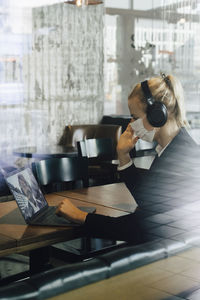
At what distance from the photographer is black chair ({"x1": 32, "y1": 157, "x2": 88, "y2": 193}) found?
2.51 meters

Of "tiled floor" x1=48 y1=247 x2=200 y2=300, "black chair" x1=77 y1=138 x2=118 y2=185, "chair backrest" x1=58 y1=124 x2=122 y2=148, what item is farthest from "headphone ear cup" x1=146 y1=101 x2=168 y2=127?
"chair backrest" x1=58 y1=124 x2=122 y2=148

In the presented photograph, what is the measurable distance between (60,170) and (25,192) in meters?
0.89

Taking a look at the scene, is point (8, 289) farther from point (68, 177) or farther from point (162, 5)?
point (162, 5)

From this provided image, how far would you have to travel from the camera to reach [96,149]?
3994 mm

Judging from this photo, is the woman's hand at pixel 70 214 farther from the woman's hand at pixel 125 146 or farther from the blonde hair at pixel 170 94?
the blonde hair at pixel 170 94

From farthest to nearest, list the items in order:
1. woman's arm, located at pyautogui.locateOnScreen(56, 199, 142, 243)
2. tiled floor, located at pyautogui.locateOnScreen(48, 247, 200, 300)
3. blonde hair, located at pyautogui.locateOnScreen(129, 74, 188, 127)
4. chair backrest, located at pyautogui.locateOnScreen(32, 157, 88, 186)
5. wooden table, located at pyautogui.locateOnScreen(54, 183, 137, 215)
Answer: chair backrest, located at pyautogui.locateOnScreen(32, 157, 88, 186), wooden table, located at pyautogui.locateOnScreen(54, 183, 137, 215), blonde hair, located at pyautogui.locateOnScreen(129, 74, 188, 127), woman's arm, located at pyautogui.locateOnScreen(56, 199, 142, 243), tiled floor, located at pyautogui.locateOnScreen(48, 247, 200, 300)

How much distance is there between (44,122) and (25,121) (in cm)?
29

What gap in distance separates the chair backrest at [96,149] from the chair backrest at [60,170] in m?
1.13

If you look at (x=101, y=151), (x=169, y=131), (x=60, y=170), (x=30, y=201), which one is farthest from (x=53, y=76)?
(x=169, y=131)

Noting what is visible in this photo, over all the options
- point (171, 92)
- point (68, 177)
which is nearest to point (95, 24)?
point (68, 177)

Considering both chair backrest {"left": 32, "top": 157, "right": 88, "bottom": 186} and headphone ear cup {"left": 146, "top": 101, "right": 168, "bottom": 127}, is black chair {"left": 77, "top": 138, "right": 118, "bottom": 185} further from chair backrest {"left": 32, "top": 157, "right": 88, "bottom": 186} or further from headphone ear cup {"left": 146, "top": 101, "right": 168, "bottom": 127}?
headphone ear cup {"left": 146, "top": 101, "right": 168, "bottom": 127}

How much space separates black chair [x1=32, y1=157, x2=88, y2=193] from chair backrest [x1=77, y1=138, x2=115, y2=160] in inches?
44.5

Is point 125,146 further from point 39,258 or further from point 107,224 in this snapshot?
point 39,258

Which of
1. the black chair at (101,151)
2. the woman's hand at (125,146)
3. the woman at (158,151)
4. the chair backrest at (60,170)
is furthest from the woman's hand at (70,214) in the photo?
the black chair at (101,151)
